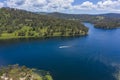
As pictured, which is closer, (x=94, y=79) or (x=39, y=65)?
→ (x=94, y=79)

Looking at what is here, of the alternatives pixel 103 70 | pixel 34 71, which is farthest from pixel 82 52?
pixel 34 71

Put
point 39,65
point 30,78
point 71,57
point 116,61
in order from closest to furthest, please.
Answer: point 30,78 → point 39,65 → point 116,61 → point 71,57

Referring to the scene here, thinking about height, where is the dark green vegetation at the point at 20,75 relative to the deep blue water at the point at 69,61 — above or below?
above

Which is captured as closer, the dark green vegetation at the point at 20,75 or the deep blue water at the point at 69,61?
the dark green vegetation at the point at 20,75

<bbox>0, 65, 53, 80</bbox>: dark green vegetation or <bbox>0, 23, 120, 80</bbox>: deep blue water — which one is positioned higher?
<bbox>0, 65, 53, 80</bbox>: dark green vegetation

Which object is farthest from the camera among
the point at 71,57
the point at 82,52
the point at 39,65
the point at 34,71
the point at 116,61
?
the point at 82,52

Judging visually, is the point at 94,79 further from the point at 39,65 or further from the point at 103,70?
the point at 39,65

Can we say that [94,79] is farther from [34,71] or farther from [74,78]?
[34,71]

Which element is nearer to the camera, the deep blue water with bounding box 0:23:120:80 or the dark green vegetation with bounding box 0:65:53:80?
the dark green vegetation with bounding box 0:65:53:80

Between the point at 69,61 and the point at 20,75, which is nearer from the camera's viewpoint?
the point at 20,75

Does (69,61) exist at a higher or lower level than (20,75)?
lower
